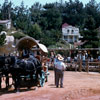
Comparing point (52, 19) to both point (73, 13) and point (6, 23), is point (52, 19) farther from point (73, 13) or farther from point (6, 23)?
point (73, 13)

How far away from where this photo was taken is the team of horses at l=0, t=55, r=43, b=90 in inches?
434

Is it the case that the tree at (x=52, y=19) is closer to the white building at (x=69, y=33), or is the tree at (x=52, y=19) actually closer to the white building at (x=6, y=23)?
the white building at (x=69, y=33)

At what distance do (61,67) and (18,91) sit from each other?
2.36 m

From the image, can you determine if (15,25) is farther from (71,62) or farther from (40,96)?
(40,96)

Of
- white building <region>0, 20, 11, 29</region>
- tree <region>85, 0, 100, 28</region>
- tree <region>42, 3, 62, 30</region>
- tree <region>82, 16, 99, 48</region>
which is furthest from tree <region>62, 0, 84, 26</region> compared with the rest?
tree <region>82, 16, 99, 48</region>

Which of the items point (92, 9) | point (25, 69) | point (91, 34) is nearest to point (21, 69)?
point (25, 69)

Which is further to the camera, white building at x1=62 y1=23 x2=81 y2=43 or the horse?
white building at x1=62 y1=23 x2=81 y2=43

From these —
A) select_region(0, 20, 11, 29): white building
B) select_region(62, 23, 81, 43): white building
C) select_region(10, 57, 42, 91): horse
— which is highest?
select_region(0, 20, 11, 29): white building

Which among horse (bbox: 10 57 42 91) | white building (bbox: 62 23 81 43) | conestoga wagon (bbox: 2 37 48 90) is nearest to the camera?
conestoga wagon (bbox: 2 37 48 90)

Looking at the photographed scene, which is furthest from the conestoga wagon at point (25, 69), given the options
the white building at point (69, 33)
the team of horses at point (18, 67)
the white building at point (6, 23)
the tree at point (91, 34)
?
the white building at point (69, 33)

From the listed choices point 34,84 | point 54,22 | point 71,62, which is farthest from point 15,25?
point 34,84

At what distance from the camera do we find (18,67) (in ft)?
37.1

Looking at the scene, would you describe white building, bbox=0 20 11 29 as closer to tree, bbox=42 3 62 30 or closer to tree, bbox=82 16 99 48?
tree, bbox=42 3 62 30

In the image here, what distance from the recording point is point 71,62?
24.7m
